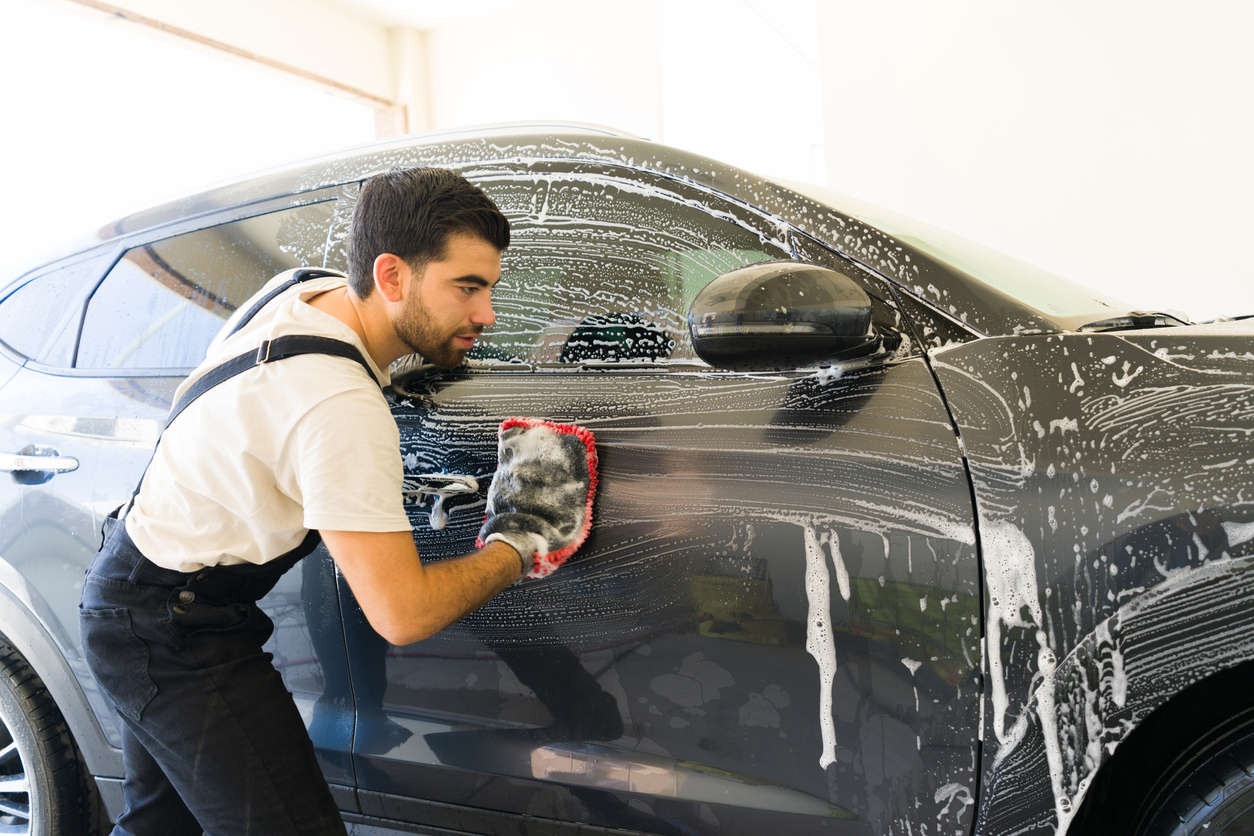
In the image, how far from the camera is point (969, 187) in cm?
471

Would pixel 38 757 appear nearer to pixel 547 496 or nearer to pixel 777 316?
pixel 547 496

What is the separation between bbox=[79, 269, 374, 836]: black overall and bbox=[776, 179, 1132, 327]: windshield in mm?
860

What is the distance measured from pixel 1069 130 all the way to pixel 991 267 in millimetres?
3755

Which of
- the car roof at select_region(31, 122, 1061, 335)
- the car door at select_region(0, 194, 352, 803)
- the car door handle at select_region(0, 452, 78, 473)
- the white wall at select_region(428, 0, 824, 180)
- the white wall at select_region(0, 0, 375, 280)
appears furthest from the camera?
the white wall at select_region(428, 0, 824, 180)

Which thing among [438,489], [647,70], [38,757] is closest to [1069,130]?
[647,70]

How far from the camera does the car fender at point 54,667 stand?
1.69 metres

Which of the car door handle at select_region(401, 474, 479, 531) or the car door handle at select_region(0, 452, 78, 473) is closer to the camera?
the car door handle at select_region(401, 474, 479, 531)

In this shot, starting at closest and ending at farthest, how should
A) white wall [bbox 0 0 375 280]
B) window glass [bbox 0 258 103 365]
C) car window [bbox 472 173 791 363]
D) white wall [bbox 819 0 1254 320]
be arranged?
car window [bbox 472 173 791 363], window glass [bbox 0 258 103 365], white wall [bbox 819 0 1254 320], white wall [bbox 0 0 375 280]

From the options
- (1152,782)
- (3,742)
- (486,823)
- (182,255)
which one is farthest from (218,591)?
(1152,782)

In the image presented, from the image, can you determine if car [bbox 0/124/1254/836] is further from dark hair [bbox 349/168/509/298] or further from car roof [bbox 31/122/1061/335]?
dark hair [bbox 349/168/509/298]

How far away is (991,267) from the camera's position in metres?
1.40

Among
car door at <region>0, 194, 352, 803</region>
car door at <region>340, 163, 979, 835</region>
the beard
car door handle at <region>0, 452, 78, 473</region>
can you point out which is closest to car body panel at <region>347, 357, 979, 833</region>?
car door at <region>340, 163, 979, 835</region>

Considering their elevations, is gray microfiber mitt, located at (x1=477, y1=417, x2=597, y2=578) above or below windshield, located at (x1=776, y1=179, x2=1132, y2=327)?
below

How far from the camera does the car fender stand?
5.56ft
